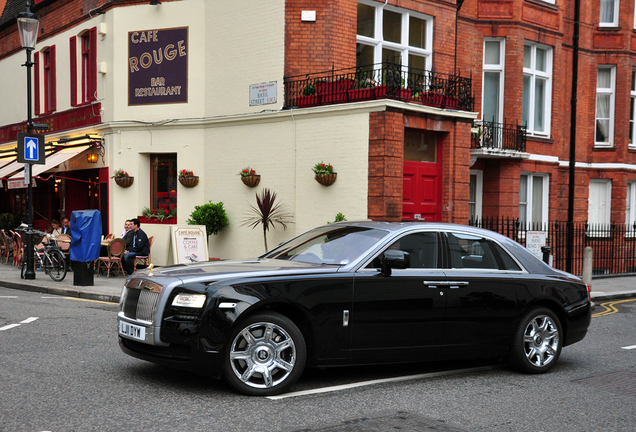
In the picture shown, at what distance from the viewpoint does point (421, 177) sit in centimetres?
1562

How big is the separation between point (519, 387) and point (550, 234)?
15030mm

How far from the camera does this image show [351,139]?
48.4 feet

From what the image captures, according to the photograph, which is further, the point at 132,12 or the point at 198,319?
the point at 132,12

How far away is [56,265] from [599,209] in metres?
17.7

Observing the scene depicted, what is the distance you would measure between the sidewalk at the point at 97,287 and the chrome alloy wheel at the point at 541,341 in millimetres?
8126

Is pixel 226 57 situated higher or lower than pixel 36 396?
higher

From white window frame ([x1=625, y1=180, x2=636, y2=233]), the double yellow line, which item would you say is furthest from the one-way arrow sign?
white window frame ([x1=625, y1=180, x2=636, y2=233])

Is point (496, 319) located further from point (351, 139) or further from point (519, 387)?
point (351, 139)

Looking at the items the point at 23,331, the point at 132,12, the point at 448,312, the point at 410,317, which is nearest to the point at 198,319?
the point at 410,317

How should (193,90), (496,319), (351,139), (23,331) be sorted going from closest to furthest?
1. (496,319)
2. (23,331)
3. (351,139)
4. (193,90)

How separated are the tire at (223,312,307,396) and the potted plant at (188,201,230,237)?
37.2ft

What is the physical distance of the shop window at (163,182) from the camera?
61.4 feet

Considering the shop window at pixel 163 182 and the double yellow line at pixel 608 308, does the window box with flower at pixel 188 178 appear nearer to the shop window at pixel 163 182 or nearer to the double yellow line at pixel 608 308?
the shop window at pixel 163 182

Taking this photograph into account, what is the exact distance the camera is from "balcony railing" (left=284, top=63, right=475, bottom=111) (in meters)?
14.8
